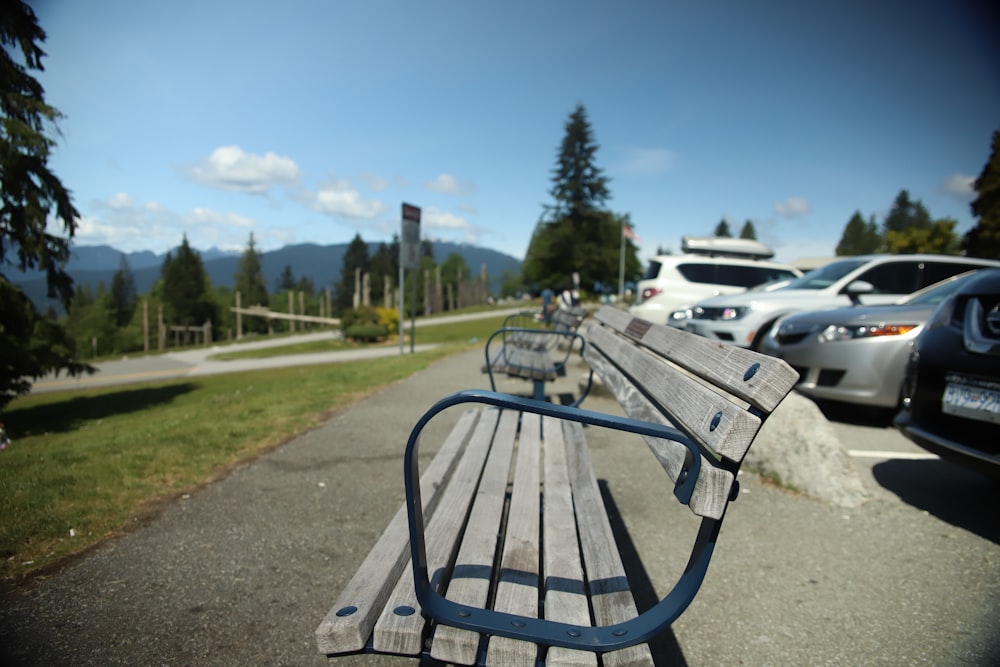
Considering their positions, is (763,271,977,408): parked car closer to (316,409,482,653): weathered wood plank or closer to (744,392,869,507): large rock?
(744,392,869,507): large rock

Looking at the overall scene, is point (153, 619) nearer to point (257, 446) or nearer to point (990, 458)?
point (257, 446)

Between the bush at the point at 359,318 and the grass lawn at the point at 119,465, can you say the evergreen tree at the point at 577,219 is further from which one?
the grass lawn at the point at 119,465

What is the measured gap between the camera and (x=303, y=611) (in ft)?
7.48

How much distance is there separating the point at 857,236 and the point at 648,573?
426 feet

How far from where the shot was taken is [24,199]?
25.4 ft

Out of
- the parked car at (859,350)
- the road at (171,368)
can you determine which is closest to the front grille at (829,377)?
the parked car at (859,350)

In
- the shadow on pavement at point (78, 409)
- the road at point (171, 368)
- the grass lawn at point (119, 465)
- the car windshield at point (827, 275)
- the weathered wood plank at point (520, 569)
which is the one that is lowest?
the road at point (171, 368)

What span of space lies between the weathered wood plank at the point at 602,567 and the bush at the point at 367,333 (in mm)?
24852

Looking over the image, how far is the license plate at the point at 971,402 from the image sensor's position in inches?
110

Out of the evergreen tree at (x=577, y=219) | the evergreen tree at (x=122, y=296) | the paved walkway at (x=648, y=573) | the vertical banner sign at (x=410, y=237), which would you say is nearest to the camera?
the paved walkway at (x=648, y=573)

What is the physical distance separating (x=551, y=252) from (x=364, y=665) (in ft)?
179

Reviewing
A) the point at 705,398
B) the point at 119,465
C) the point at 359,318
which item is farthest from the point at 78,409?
the point at 359,318

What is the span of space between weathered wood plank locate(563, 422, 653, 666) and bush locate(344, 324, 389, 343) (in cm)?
2485

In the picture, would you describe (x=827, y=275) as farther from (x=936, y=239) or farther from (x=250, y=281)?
(x=250, y=281)
